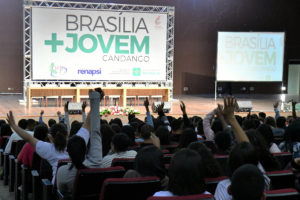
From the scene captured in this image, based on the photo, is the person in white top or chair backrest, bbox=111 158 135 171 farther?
the person in white top

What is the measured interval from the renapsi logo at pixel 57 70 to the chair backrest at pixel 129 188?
1128 centimetres

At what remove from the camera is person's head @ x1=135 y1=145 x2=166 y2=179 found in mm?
2248

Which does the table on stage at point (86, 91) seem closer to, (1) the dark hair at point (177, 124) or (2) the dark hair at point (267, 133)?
(1) the dark hair at point (177, 124)

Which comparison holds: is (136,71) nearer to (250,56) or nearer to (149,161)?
(250,56)

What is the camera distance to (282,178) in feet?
→ 7.93

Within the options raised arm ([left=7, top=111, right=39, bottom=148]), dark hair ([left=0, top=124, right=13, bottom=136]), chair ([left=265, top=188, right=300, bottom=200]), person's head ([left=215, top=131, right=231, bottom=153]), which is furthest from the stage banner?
chair ([left=265, top=188, right=300, bottom=200])

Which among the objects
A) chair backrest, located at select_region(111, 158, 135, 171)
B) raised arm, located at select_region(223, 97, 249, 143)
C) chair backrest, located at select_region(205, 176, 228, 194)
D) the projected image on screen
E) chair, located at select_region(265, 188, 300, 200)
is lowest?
chair backrest, located at select_region(111, 158, 135, 171)

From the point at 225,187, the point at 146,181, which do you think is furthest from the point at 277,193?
the point at 146,181

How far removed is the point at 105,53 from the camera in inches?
531

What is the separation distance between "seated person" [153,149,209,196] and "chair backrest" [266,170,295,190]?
772mm

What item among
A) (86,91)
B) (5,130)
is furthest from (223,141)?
(86,91)

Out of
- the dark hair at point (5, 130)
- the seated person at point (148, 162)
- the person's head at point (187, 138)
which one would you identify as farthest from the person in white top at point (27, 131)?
the seated person at point (148, 162)

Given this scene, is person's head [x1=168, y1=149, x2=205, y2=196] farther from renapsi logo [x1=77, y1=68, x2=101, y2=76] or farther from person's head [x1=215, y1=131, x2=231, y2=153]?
renapsi logo [x1=77, y1=68, x2=101, y2=76]

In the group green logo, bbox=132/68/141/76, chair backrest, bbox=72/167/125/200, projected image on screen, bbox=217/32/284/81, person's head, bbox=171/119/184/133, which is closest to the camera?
chair backrest, bbox=72/167/125/200
